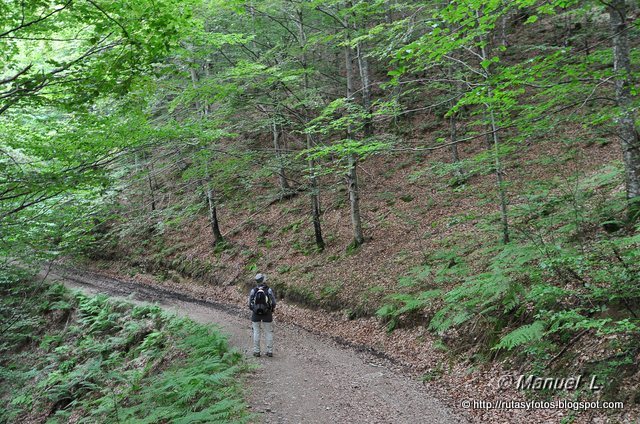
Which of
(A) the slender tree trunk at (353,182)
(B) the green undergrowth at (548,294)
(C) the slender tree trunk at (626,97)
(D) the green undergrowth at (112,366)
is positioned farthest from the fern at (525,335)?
(A) the slender tree trunk at (353,182)

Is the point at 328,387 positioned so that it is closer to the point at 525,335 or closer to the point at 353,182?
the point at 525,335

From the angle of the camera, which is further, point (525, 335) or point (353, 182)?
point (353, 182)

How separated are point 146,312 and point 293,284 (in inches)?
214

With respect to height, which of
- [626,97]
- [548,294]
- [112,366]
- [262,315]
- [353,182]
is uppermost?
[626,97]

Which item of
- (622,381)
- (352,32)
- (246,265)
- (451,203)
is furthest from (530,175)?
(246,265)

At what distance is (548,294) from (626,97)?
3.53 metres

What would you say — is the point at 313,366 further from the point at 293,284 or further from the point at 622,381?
the point at 293,284

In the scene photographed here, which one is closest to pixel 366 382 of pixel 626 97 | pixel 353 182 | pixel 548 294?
pixel 548 294

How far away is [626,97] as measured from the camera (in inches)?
268

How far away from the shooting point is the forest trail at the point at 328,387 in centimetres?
629

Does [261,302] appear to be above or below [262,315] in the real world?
above

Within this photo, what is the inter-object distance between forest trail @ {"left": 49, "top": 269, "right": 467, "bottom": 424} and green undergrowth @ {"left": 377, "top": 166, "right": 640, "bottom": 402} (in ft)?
5.01

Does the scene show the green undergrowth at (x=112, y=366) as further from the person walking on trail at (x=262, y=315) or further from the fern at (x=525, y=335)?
the fern at (x=525, y=335)

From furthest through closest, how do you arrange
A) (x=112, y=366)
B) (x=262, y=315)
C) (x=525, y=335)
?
1. (x=112, y=366)
2. (x=262, y=315)
3. (x=525, y=335)
